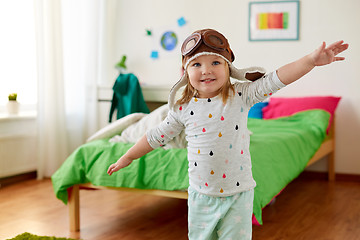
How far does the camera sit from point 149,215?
2730 mm

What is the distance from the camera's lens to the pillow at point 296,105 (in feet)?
12.0

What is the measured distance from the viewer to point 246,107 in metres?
1.46

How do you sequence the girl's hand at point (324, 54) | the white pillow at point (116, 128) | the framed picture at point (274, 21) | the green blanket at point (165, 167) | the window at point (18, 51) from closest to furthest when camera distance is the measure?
1. the girl's hand at point (324, 54)
2. the green blanket at point (165, 167)
3. the white pillow at point (116, 128)
4. the window at point (18, 51)
5. the framed picture at point (274, 21)

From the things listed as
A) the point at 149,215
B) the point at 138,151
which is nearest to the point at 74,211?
the point at 149,215

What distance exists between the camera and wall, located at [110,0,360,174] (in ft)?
12.4

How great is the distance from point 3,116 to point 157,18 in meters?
1.79

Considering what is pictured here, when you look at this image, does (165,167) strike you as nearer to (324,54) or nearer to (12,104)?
(324,54)

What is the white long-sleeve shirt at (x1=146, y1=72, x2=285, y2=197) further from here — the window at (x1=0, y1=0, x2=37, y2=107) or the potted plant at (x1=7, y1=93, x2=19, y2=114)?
the window at (x1=0, y1=0, x2=37, y2=107)

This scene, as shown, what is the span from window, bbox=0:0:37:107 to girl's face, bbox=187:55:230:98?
110 inches

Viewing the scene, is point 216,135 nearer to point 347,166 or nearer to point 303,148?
point 303,148

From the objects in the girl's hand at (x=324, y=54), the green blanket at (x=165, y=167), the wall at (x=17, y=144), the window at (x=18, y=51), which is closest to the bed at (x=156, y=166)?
the green blanket at (x=165, y=167)

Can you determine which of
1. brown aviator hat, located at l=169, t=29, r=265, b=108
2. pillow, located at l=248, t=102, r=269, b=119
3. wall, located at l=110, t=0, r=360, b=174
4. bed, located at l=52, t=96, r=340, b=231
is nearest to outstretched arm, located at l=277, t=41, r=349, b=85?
brown aviator hat, located at l=169, t=29, r=265, b=108

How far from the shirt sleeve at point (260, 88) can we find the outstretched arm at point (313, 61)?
0.03 meters

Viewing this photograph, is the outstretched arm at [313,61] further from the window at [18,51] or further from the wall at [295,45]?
the window at [18,51]
